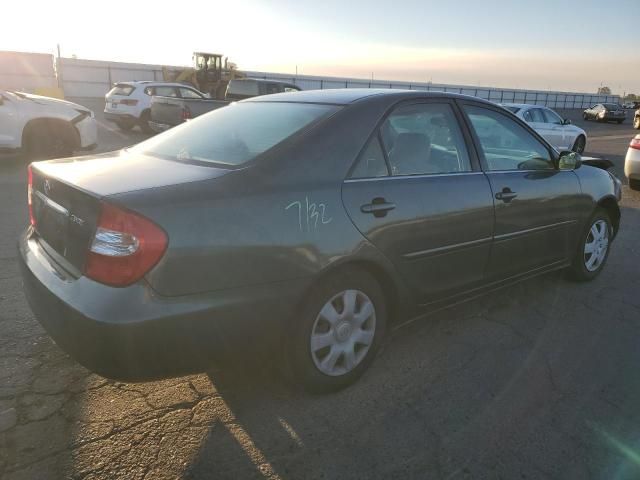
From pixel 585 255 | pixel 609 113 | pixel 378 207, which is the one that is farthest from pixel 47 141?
pixel 609 113

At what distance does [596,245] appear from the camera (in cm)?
449

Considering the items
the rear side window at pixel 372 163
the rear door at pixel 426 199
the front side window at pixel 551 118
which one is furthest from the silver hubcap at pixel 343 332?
the front side window at pixel 551 118

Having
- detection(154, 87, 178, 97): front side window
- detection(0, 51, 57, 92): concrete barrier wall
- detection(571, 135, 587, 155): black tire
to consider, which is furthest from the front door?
detection(0, 51, 57, 92): concrete barrier wall

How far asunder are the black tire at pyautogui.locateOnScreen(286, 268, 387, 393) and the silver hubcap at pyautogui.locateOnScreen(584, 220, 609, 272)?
2544 millimetres

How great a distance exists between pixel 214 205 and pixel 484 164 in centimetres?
201

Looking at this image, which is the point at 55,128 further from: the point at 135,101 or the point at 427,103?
the point at 427,103

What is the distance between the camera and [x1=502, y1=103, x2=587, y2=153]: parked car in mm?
13109

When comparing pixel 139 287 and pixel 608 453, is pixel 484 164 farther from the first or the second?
pixel 139 287

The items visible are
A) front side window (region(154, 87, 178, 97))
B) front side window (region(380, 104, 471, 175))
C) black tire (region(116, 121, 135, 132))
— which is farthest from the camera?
front side window (region(154, 87, 178, 97))

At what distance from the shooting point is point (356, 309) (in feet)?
8.86

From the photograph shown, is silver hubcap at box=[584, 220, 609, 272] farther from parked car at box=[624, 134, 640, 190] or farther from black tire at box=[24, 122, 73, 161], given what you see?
black tire at box=[24, 122, 73, 161]

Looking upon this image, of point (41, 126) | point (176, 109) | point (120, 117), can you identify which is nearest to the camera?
point (41, 126)

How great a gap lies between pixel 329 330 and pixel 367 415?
1.56 feet

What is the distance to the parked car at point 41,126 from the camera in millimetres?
8484
